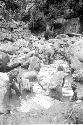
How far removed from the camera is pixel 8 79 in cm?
571

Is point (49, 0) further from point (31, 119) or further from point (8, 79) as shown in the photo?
point (31, 119)

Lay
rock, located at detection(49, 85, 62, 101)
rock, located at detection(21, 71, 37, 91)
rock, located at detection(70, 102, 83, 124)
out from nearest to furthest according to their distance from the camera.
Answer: rock, located at detection(70, 102, 83, 124)
rock, located at detection(49, 85, 62, 101)
rock, located at detection(21, 71, 37, 91)

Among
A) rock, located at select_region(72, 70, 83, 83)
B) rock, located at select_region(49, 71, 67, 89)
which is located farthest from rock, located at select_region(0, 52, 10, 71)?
rock, located at select_region(72, 70, 83, 83)

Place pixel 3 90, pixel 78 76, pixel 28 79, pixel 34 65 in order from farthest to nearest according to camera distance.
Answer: pixel 34 65
pixel 28 79
pixel 78 76
pixel 3 90

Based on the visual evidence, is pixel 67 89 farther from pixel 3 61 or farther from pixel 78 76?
pixel 3 61

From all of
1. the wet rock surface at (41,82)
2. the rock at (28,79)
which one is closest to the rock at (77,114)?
the wet rock surface at (41,82)

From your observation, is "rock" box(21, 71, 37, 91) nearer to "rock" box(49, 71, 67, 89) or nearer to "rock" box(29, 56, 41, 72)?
"rock" box(29, 56, 41, 72)

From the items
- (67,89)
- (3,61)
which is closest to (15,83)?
(67,89)

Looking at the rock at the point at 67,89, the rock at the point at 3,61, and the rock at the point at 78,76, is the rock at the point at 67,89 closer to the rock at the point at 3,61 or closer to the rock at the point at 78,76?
the rock at the point at 78,76

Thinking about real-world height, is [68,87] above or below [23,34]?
below

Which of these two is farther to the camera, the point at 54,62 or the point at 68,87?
the point at 54,62

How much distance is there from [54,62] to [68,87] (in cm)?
144

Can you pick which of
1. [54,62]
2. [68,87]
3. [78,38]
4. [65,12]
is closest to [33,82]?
[68,87]

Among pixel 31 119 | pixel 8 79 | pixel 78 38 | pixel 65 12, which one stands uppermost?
pixel 65 12
